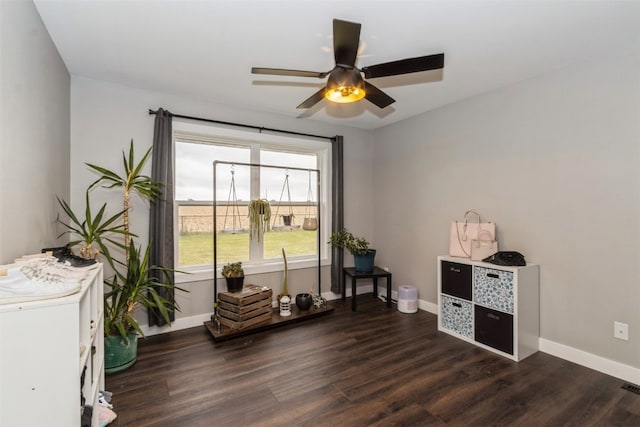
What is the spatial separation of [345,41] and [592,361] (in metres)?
3.15

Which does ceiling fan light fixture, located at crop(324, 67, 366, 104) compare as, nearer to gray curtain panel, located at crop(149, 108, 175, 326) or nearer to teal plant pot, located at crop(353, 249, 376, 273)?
gray curtain panel, located at crop(149, 108, 175, 326)

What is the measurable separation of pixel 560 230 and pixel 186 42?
11.5 feet

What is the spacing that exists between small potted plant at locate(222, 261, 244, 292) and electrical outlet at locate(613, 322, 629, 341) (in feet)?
11.0

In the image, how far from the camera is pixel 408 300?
373 cm

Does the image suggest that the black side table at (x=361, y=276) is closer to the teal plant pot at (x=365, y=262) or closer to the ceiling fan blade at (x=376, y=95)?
the teal plant pot at (x=365, y=262)

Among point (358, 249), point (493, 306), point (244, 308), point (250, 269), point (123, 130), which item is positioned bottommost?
point (244, 308)

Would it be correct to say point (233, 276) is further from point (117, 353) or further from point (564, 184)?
point (564, 184)

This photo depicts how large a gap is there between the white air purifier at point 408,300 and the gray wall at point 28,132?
3.55m

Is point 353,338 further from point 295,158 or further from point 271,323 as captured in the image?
point 295,158

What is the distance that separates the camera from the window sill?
3.29 meters

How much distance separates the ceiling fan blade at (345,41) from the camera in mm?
1619

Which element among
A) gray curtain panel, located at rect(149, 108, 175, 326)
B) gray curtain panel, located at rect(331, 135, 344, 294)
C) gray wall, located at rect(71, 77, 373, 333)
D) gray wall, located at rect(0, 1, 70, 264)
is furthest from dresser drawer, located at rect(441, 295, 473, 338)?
gray wall, located at rect(0, 1, 70, 264)

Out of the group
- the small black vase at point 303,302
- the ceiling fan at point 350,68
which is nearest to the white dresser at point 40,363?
the ceiling fan at point 350,68

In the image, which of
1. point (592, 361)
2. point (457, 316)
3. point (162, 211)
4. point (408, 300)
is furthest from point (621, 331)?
point (162, 211)
